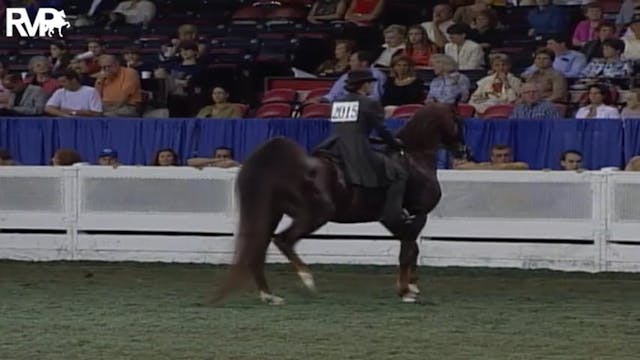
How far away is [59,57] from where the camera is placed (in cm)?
2288

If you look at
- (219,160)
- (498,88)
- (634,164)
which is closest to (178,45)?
(219,160)

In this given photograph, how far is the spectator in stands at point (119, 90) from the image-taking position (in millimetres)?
20016

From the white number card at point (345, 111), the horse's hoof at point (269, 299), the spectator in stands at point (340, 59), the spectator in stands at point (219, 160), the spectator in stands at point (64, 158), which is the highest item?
the white number card at point (345, 111)

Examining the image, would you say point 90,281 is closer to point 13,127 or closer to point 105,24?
point 13,127

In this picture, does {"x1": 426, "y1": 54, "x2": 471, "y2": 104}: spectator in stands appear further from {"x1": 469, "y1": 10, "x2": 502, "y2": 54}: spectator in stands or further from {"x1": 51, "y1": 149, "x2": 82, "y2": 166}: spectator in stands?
{"x1": 51, "y1": 149, "x2": 82, "y2": 166}: spectator in stands

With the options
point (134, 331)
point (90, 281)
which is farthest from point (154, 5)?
point (134, 331)

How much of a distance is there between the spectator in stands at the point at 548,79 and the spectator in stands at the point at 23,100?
6414mm

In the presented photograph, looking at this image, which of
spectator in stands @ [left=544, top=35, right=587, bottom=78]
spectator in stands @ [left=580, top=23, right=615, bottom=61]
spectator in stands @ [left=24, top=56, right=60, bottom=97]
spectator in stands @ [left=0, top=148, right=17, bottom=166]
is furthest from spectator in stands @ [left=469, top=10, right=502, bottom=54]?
spectator in stands @ [left=0, top=148, right=17, bottom=166]

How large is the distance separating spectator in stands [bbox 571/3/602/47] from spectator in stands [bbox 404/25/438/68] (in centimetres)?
185

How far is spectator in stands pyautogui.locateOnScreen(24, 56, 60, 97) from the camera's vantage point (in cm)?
2111

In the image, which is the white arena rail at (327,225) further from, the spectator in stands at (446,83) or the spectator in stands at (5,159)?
the spectator in stands at (446,83)

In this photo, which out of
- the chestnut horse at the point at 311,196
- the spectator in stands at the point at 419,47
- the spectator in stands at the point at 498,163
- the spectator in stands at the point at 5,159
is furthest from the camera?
the spectator in stands at the point at 419,47

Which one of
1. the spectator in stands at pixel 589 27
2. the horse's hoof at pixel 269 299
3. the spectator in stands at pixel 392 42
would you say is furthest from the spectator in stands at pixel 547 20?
the horse's hoof at pixel 269 299

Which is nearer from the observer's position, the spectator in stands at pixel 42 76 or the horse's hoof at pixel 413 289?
the horse's hoof at pixel 413 289
